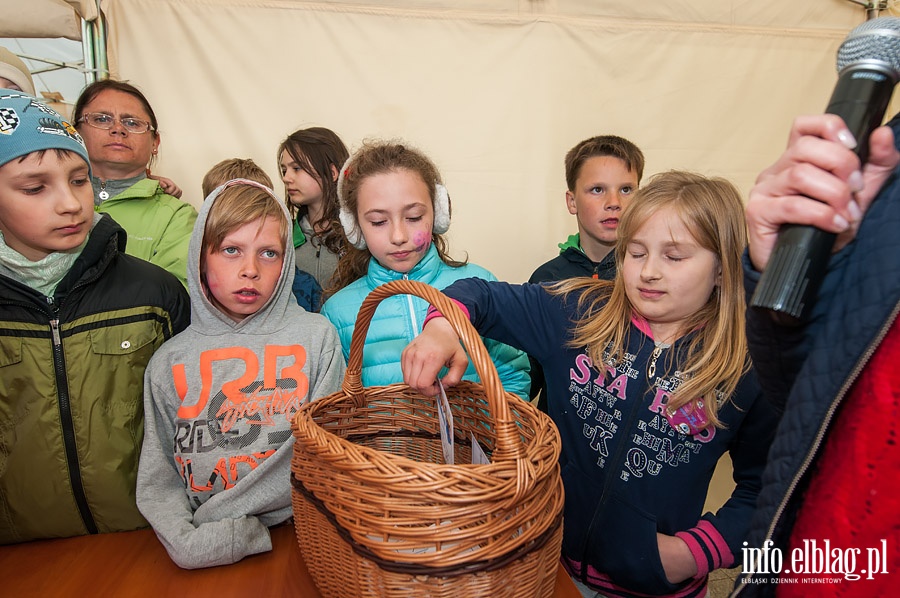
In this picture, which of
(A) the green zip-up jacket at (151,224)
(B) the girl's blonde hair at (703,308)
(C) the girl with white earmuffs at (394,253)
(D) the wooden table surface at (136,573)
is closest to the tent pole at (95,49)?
(A) the green zip-up jacket at (151,224)

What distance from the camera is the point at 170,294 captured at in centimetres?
116

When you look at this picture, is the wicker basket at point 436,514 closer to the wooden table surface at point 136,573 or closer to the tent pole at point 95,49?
the wooden table surface at point 136,573

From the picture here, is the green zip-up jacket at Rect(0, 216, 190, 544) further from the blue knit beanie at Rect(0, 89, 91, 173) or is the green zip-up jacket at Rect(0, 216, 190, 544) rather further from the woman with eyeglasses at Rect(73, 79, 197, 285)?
the woman with eyeglasses at Rect(73, 79, 197, 285)

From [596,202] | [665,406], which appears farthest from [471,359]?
[596,202]

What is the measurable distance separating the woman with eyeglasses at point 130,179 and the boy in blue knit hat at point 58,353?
25.9 inches

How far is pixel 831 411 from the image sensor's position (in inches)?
18.3

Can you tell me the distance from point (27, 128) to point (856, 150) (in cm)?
127

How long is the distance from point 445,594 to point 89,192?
1.04 m

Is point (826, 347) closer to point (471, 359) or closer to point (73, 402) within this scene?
point (471, 359)

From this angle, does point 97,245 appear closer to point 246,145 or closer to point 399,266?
point 399,266

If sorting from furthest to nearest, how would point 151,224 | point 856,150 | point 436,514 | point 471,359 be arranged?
point 151,224, point 471,359, point 436,514, point 856,150

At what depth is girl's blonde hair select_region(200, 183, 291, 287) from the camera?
3.83 feet

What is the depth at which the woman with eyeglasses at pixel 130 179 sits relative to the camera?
68.6 inches

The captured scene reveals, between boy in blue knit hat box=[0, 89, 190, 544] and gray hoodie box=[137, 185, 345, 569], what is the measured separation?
0.10 m
